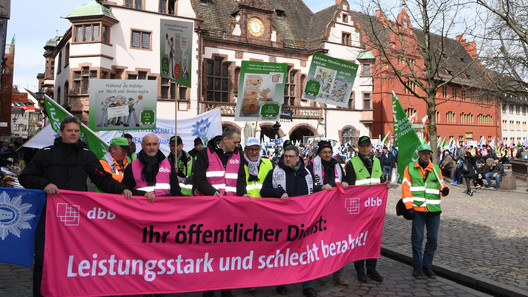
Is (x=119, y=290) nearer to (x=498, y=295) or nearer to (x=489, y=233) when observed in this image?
(x=498, y=295)

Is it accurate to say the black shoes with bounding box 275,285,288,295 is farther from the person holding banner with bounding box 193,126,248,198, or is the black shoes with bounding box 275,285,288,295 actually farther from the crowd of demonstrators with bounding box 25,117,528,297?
the person holding banner with bounding box 193,126,248,198

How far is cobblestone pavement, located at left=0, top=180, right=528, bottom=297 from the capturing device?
5.04 metres

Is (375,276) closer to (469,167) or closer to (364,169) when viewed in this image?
(364,169)

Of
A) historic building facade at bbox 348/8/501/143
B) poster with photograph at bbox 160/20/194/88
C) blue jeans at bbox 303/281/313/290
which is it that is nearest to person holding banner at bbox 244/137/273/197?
blue jeans at bbox 303/281/313/290

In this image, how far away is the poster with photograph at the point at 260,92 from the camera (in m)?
8.86

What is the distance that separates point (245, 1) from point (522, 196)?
25614mm

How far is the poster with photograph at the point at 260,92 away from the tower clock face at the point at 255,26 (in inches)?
1043

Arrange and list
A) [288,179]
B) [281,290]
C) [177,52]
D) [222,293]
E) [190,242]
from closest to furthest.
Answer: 1. [190,242]
2. [222,293]
3. [281,290]
4. [288,179]
5. [177,52]

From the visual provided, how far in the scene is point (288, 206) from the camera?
195 inches

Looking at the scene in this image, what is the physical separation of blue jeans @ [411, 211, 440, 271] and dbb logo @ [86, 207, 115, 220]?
12.5 feet

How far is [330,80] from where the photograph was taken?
858 cm

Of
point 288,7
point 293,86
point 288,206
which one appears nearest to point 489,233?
point 288,206

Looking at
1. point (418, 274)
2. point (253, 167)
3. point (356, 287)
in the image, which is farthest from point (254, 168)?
point (418, 274)

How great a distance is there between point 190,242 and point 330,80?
5.19 metres
